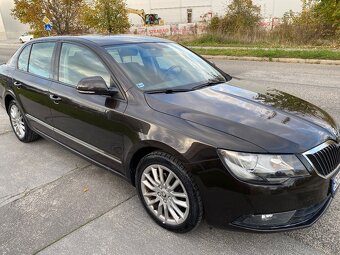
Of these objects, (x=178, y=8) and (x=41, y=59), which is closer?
(x=41, y=59)

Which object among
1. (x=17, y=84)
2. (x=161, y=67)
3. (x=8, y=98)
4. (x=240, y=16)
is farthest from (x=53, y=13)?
(x=161, y=67)

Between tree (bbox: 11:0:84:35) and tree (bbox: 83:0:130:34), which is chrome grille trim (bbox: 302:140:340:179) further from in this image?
tree (bbox: 11:0:84:35)

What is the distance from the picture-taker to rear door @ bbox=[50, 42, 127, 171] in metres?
2.91

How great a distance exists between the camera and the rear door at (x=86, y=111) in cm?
291

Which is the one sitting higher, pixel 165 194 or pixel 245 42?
pixel 165 194

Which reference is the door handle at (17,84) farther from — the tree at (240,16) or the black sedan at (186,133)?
the tree at (240,16)

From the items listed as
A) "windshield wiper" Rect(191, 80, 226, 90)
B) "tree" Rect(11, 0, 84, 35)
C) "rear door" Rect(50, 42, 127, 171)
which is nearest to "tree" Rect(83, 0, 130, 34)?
"tree" Rect(11, 0, 84, 35)

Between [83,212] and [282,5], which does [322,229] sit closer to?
[83,212]

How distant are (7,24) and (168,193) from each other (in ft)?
186

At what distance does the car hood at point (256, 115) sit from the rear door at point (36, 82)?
1.67 meters

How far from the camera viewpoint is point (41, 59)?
399 centimetres

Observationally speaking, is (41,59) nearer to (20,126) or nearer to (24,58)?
(24,58)

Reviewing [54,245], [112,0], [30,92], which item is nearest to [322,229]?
[54,245]

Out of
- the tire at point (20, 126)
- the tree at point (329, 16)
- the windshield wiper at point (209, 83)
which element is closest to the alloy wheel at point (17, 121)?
the tire at point (20, 126)
